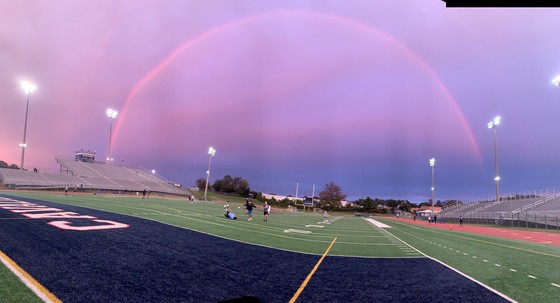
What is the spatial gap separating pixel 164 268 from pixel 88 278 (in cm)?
179

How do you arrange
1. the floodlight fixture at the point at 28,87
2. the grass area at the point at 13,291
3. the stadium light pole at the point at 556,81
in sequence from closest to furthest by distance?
the grass area at the point at 13,291 → the stadium light pole at the point at 556,81 → the floodlight fixture at the point at 28,87

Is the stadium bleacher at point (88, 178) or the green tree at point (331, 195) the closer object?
the stadium bleacher at point (88, 178)

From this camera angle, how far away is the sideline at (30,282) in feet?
16.2

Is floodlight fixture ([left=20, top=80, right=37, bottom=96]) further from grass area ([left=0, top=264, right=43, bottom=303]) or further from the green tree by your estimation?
the green tree

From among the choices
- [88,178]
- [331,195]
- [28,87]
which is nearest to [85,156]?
[88,178]

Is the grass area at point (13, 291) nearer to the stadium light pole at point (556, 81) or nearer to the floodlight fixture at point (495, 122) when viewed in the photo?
the stadium light pole at point (556, 81)

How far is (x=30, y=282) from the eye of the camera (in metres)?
5.44

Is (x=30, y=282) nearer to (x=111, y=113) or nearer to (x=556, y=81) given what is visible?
(x=556, y=81)

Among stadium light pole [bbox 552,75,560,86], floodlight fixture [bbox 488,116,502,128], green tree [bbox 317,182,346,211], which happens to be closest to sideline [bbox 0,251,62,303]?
stadium light pole [bbox 552,75,560,86]

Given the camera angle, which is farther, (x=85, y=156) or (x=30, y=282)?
(x=85, y=156)

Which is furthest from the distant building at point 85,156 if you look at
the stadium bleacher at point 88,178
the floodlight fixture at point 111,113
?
the floodlight fixture at point 111,113

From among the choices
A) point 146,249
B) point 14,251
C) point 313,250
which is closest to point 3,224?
point 14,251

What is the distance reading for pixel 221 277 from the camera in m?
7.31

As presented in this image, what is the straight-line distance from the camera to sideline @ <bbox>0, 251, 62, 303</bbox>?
4926 mm
